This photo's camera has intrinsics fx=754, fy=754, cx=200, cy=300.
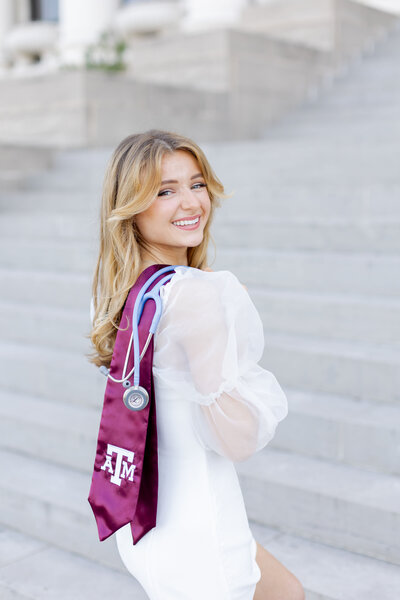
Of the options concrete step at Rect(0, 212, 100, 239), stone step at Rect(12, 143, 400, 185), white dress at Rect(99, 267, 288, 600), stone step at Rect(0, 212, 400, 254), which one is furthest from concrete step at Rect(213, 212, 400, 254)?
white dress at Rect(99, 267, 288, 600)

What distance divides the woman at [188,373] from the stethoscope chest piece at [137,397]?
0.18ft

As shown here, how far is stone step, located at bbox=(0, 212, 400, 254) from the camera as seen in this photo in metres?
4.88

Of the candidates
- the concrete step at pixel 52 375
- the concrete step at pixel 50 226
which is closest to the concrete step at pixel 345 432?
the concrete step at pixel 52 375

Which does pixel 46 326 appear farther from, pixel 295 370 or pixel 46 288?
pixel 295 370

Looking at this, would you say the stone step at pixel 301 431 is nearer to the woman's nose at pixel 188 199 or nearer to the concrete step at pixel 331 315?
the concrete step at pixel 331 315

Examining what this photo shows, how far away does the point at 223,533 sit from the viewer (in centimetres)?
177

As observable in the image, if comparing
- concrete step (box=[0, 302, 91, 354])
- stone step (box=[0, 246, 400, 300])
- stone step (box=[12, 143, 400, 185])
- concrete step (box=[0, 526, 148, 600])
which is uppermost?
stone step (box=[12, 143, 400, 185])

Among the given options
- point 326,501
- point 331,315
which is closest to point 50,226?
point 331,315

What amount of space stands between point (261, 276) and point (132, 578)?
2.27 meters

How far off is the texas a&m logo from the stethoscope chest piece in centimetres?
13

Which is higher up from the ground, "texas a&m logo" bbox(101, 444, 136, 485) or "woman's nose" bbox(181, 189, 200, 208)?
"woman's nose" bbox(181, 189, 200, 208)

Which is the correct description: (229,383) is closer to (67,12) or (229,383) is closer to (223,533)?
(223,533)

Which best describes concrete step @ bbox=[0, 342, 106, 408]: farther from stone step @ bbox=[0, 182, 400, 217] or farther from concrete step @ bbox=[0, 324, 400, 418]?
stone step @ bbox=[0, 182, 400, 217]

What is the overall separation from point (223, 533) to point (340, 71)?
10.2 m
